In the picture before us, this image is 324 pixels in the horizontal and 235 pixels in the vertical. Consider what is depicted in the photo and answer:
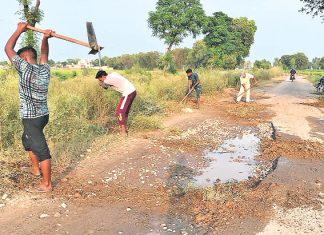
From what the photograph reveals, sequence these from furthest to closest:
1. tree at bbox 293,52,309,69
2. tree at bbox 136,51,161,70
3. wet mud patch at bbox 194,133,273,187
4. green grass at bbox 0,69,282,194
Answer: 1. tree at bbox 293,52,309,69
2. tree at bbox 136,51,161,70
3. green grass at bbox 0,69,282,194
4. wet mud patch at bbox 194,133,273,187

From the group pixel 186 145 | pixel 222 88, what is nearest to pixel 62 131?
pixel 186 145

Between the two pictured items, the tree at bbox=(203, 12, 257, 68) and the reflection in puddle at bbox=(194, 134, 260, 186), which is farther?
the tree at bbox=(203, 12, 257, 68)

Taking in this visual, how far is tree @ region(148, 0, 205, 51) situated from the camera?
1207 inches

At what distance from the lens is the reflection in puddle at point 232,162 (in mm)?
5285

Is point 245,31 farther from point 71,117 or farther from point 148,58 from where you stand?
point 71,117

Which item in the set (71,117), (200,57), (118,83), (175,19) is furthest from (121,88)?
(200,57)

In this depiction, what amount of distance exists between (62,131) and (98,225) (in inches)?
119

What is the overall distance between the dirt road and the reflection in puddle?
0.02 metres

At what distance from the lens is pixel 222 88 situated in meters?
19.9

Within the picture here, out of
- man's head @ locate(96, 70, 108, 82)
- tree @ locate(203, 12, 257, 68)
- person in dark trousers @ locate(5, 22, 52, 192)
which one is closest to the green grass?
person in dark trousers @ locate(5, 22, 52, 192)

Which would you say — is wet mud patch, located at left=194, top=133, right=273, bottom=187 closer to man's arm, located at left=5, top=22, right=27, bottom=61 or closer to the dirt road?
the dirt road

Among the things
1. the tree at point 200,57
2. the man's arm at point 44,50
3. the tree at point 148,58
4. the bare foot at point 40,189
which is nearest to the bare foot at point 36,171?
the bare foot at point 40,189

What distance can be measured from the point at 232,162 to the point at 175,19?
2609 cm

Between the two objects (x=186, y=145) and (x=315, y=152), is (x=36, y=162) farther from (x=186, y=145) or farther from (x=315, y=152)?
(x=315, y=152)
